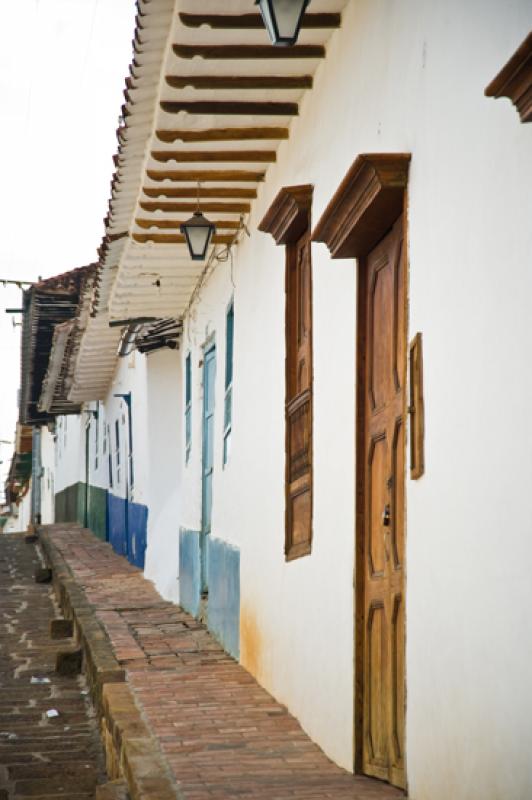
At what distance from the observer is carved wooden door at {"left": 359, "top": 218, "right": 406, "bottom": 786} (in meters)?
5.60

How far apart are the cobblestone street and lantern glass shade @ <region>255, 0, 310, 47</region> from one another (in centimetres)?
437

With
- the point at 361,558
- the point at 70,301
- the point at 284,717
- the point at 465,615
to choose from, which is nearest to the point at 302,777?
the point at 361,558

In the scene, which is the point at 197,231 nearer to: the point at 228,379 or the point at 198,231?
the point at 198,231

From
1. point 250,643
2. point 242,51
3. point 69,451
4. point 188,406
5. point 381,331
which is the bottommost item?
point 250,643

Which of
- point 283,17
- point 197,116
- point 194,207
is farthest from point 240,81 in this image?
point 194,207

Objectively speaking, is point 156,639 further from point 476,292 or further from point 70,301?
point 70,301

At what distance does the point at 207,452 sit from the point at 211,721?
5.15 m

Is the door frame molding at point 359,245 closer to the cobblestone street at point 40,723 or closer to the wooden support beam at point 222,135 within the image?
the wooden support beam at point 222,135

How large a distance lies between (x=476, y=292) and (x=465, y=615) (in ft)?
3.46

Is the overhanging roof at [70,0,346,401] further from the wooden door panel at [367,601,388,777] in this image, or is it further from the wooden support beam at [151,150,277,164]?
the wooden door panel at [367,601,388,777]

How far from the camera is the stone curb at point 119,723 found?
5.89 m

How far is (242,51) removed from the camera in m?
6.75

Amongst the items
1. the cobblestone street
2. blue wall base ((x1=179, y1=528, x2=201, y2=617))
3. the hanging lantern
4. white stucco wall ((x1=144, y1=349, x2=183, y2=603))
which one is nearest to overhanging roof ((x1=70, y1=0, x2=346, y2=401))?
the hanging lantern

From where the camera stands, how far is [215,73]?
7.11m
